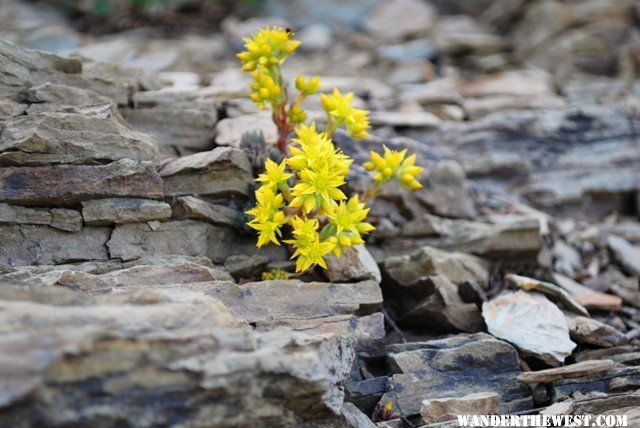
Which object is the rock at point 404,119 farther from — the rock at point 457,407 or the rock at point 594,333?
the rock at point 457,407

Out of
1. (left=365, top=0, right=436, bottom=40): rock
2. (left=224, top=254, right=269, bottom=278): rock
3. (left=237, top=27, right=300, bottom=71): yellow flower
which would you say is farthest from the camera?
(left=365, top=0, right=436, bottom=40): rock

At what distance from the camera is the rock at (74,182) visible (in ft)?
12.8

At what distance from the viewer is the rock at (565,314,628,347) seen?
4379mm

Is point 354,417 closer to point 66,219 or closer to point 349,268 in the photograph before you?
point 349,268

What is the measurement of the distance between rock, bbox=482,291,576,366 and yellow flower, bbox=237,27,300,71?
7.96ft

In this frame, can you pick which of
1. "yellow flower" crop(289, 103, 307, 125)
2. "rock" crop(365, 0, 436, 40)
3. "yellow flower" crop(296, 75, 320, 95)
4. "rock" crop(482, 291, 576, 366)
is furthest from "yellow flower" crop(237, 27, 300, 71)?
"rock" crop(365, 0, 436, 40)

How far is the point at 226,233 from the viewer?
15.0ft

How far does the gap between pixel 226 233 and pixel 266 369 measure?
6.36 ft

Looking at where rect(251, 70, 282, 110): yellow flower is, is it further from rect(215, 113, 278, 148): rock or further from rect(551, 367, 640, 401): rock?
rect(551, 367, 640, 401): rock

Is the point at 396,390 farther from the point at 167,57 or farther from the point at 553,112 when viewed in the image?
the point at 167,57

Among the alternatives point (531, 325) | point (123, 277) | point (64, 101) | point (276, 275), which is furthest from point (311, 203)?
point (64, 101)

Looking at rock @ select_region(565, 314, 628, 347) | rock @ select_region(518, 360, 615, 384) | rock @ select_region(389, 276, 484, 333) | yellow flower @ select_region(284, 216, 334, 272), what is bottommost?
rock @ select_region(518, 360, 615, 384)

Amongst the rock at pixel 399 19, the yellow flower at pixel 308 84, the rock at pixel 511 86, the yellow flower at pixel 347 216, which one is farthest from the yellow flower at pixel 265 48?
the rock at pixel 399 19

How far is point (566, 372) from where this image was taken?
3.87 m
